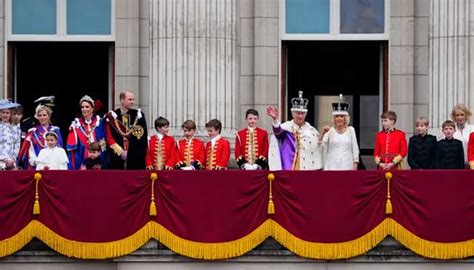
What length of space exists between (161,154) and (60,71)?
5.23 metres

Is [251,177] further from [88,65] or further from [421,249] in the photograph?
[88,65]

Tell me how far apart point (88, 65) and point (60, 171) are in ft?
23.0

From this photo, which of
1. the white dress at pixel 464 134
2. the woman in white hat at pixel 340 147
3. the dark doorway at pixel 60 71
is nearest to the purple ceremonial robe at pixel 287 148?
the woman in white hat at pixel 340 147

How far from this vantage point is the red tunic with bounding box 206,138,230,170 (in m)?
34.1

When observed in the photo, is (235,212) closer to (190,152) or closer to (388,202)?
(190,152)

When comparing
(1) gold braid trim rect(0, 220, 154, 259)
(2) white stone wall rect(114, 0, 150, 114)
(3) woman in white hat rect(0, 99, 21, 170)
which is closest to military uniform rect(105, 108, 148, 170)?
(3) woman in white hat rect(0, 99, 21, 170)

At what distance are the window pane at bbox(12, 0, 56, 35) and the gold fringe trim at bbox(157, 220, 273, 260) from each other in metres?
7.72

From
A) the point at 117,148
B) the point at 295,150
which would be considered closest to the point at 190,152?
the point at 117,148

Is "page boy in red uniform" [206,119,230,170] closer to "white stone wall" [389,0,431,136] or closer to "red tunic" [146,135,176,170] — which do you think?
"red tunic" [146,135,176,170]

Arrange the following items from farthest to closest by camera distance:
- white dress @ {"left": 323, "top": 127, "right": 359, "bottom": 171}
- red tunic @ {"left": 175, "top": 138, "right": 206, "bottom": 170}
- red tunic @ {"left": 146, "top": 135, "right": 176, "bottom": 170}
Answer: red tunic @ {"left": 146, "top": 135, "right": 176, "bottom": 170} → red tunic @ {"left": 175, "top": 138, "right": 206, "bottom": 170} → white dress @ {"left": 323, "top": 127, "right": 359, "bottom": 171}

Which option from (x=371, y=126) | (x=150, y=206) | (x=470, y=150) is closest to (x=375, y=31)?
(x=371, y=126)

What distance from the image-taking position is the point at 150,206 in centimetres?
3234

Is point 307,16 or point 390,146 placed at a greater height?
point 307,16

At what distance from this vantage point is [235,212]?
32.4 meters
